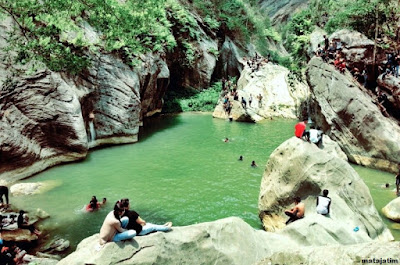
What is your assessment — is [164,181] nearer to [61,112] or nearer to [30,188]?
[30,188]

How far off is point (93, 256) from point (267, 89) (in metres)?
32.6

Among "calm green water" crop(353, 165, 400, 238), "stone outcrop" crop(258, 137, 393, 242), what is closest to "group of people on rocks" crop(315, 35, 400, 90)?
"calm green water" crop(353, 165, 400, 238)

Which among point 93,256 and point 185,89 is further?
point 185,89

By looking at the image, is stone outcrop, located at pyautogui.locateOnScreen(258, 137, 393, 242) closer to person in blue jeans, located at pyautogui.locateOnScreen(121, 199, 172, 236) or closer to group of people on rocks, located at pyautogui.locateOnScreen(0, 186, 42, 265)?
person in blue jeans, located at pyautogui.locateOnScreen(121, 199, 172, 236)

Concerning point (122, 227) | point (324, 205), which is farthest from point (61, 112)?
point (324, 205)

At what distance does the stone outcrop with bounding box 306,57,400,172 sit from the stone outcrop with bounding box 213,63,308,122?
36.3ft

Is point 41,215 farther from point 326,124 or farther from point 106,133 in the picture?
point 326,124

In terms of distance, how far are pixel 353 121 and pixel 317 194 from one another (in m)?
10.3

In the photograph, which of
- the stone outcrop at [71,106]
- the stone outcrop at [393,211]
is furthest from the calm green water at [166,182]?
the stone outcrop at [71,106]

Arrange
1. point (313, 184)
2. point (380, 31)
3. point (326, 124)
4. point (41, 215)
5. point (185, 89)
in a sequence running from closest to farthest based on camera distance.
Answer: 1. point (313, 184)
2. point (41, 215)
3. point (326, 124)
4. point (380, 31)
5. point (185, 89)

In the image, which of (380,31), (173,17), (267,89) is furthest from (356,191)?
(173,17)

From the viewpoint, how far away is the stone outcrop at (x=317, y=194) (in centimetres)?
755

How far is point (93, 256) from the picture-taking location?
5.24 metres

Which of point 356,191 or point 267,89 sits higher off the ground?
point 267,89
